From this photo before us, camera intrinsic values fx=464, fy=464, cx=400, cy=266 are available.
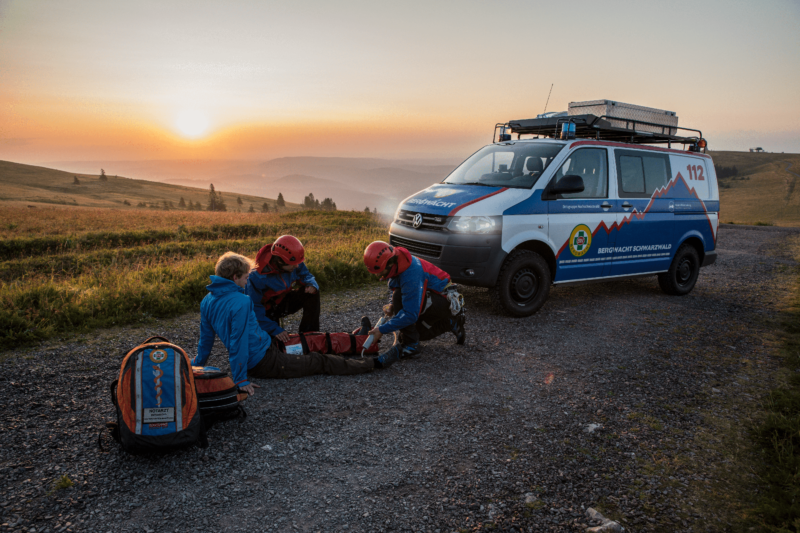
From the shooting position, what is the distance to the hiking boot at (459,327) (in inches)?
211

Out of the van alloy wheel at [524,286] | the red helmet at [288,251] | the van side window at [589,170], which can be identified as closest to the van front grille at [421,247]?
the van alloy wheel at [524,286]

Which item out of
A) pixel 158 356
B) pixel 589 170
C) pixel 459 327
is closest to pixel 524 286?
pixel 459 327

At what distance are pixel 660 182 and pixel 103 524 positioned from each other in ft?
27.1

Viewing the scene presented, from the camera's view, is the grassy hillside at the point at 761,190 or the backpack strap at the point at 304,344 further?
the grassy hillside at the point at 761,190

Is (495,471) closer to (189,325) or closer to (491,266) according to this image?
(491,266)

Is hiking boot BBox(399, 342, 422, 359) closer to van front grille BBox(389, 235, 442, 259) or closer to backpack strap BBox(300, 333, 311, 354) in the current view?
backpack strap BBox(300, 333, 311, 354)

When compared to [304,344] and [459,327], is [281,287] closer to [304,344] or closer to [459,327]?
[304,344]

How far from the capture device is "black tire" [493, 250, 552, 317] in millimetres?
6250

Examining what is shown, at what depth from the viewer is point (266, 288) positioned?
4.95 metres

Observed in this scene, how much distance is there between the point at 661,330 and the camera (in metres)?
6.39

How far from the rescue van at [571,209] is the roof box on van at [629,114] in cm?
2

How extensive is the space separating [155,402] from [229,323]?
0.94 metres

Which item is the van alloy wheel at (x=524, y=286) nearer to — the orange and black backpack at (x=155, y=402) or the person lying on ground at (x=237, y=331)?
the person lying on ground at (x=237, y=331)

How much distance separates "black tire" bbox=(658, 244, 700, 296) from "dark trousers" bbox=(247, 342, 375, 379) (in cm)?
623
